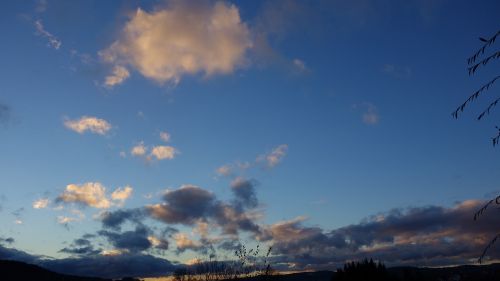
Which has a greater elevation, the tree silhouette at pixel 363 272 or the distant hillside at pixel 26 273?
the distant hillside at pixel 26 273

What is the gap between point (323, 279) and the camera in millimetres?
60094

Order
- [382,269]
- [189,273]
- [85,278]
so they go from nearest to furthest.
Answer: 1. [382,269]
2. [189,273]
3. [85,278]

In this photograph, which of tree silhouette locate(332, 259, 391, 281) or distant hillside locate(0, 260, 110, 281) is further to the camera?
distant hillside locate(0, 260, 110, 281)

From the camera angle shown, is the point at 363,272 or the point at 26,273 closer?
the point at 363,272

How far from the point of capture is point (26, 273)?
248 ft

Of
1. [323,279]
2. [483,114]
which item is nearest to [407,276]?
[483,114]

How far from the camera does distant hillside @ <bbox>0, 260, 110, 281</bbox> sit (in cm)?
7078

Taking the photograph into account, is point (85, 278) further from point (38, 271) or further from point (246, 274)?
point (246, 274)

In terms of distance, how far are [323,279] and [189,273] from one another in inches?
1299

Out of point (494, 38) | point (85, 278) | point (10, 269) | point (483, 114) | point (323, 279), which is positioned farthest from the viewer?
point (10, 269)

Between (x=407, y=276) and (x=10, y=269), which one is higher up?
(x=10, y=269)

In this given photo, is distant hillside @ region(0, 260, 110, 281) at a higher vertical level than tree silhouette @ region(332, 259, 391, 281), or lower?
higher

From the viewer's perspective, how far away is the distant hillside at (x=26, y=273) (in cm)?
7078

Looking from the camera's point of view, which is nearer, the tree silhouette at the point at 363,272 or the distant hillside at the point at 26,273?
the tree silhouette at the point at 363,272
